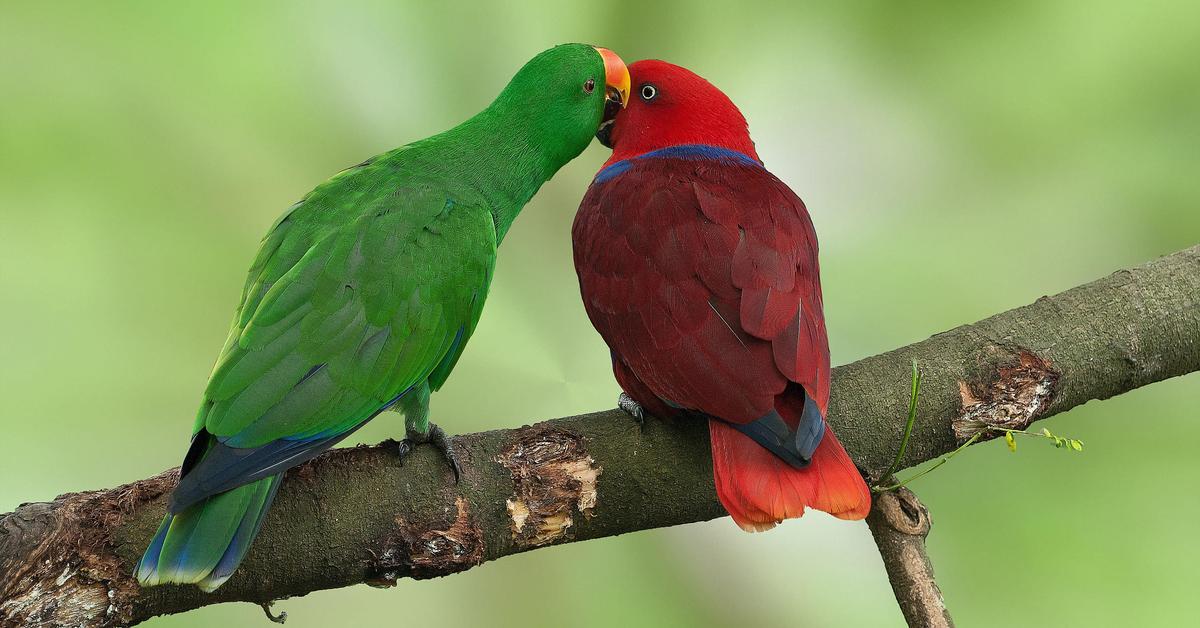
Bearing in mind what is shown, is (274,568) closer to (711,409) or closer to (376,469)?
(376,469)

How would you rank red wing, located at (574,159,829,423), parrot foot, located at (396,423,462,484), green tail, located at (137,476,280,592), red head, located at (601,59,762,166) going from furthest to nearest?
red head, located at (601,59,762,166), parrot foot, located at (396,423,462,484), red wing, located at (574,159,829,423), green tail, located at (137,476,280,592)

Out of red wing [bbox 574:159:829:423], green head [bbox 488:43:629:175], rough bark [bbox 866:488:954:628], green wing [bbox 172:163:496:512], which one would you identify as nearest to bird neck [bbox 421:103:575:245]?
green head [bbox 488:43:629:175]

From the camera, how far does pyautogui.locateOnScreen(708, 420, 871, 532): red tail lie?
1.35 m

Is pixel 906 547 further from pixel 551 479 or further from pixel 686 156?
pixel 686 156

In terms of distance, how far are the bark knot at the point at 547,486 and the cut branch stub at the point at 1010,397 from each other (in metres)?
0.66

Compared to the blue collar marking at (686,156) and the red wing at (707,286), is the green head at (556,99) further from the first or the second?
the red wing at (707,286)

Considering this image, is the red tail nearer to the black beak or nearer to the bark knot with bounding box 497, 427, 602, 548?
the bark knot with bounding box 497, 427, 602, 548

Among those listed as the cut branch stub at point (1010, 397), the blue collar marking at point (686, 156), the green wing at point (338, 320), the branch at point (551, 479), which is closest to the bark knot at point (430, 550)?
the branch at point (551, 479)

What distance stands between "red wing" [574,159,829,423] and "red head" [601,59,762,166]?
23 cm

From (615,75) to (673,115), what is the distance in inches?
6.0

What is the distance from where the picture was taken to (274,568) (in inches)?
58.9

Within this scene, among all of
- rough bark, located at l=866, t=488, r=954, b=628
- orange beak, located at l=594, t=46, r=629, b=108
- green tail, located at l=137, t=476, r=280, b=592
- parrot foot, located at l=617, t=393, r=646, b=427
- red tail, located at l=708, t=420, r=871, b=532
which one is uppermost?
orange beak, located at l=594, t=46, r=629, b=108

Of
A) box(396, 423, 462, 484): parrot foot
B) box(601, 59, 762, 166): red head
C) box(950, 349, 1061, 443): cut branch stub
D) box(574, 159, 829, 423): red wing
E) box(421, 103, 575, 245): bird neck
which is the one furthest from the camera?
box(601, 59, 762, 166): red head

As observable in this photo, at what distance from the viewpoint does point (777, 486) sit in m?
1.37
